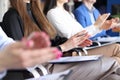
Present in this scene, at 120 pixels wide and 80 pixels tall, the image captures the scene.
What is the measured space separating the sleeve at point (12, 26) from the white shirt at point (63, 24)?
0.49m

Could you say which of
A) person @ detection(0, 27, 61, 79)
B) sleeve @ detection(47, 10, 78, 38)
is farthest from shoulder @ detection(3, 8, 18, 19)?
person @ detection(0, 27, 61, 79)

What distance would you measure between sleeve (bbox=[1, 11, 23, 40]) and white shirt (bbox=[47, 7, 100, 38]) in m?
0.49

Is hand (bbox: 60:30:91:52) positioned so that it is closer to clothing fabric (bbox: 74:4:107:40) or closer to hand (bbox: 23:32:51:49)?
clothing fabric (bbox: 74:4:107:40)

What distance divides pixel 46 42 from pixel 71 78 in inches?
37.6

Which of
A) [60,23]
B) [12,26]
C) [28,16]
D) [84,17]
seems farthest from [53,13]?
[12,26]

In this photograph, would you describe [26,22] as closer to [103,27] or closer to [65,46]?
[65,46]

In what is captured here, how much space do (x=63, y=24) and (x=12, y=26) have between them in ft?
2.04

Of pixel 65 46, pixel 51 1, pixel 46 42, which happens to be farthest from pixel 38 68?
pixel 51 1

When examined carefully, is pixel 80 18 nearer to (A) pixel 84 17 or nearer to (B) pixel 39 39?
(A) pixel 84 17

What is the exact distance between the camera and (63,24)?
2248 millimetres

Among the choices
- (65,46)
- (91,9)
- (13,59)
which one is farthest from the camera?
(91,9)

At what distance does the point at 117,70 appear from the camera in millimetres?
1534

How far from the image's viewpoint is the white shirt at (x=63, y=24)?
7.23 feet

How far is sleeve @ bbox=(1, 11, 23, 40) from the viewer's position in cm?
167
